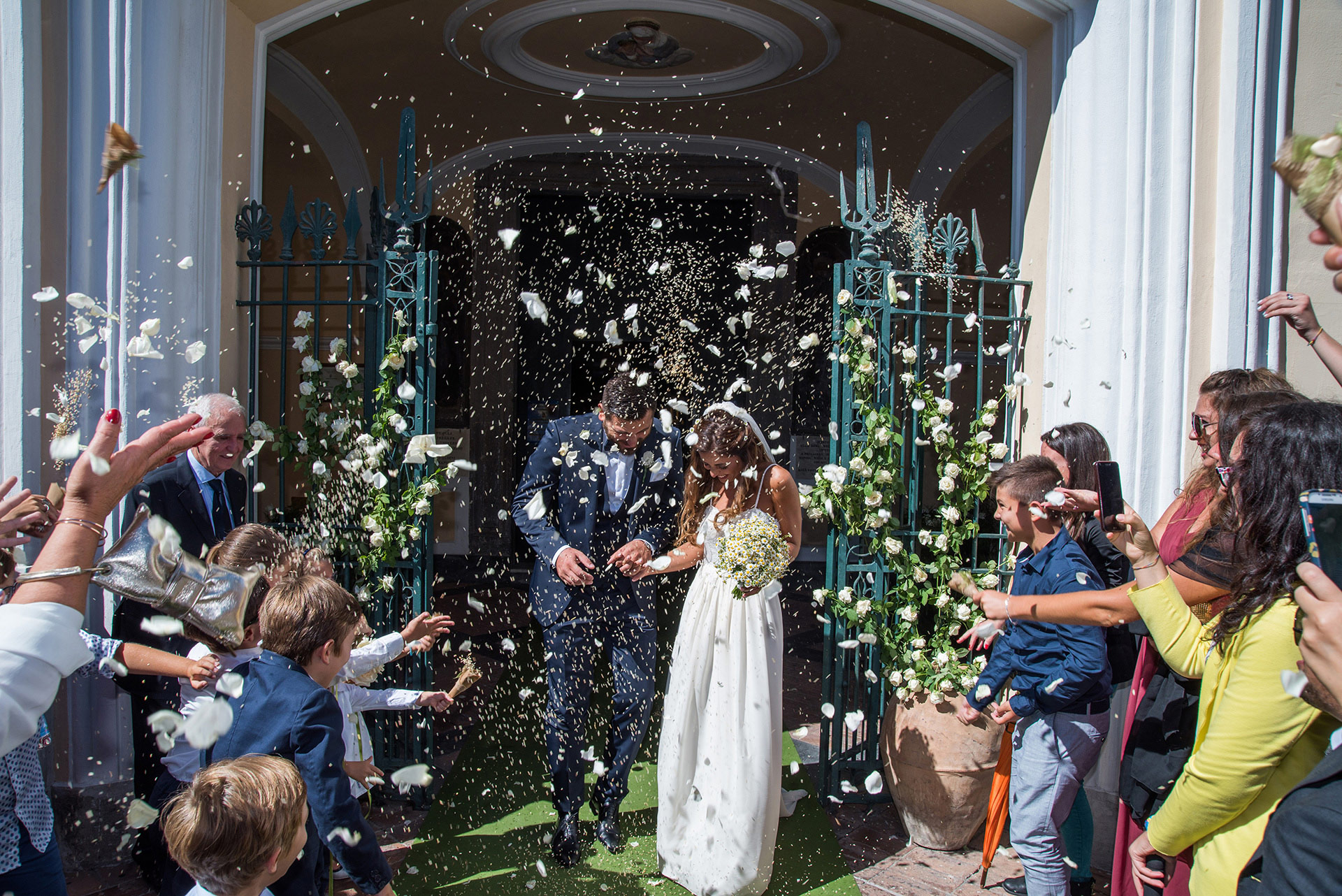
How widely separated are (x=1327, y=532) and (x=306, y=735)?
1993 mm

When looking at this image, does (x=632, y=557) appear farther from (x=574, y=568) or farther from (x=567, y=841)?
(x=567, y=841)

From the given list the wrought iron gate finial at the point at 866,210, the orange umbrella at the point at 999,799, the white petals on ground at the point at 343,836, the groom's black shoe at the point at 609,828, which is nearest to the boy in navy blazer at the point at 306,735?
the white petals on ground at the point at 343,836

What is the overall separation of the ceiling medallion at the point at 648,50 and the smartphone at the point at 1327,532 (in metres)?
4.93

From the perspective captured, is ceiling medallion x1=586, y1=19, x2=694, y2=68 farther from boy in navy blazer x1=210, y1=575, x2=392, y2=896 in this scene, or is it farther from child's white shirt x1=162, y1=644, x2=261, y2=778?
boy in navy blazer x1=210, y1=575, x2=392, y2=896

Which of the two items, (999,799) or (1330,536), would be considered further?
(999,799)

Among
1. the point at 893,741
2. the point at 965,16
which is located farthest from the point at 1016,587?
the point at 965,16

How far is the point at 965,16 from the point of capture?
14.2 feet

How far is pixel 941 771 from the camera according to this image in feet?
11.6

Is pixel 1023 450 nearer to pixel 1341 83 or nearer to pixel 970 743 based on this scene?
pixel 970 743

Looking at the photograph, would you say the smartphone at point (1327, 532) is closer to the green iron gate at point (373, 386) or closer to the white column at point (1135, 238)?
the white column at point (1135, 238)

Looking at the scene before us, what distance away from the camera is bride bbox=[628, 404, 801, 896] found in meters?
3.14

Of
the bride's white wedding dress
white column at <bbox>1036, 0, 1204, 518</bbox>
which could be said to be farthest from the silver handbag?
white column at <bbox>1036, 0, 1204, 518</bbox>

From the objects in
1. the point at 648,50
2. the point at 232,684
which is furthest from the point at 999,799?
the point at 648,50

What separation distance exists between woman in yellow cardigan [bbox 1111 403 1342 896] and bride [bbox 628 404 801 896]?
1550 mm
